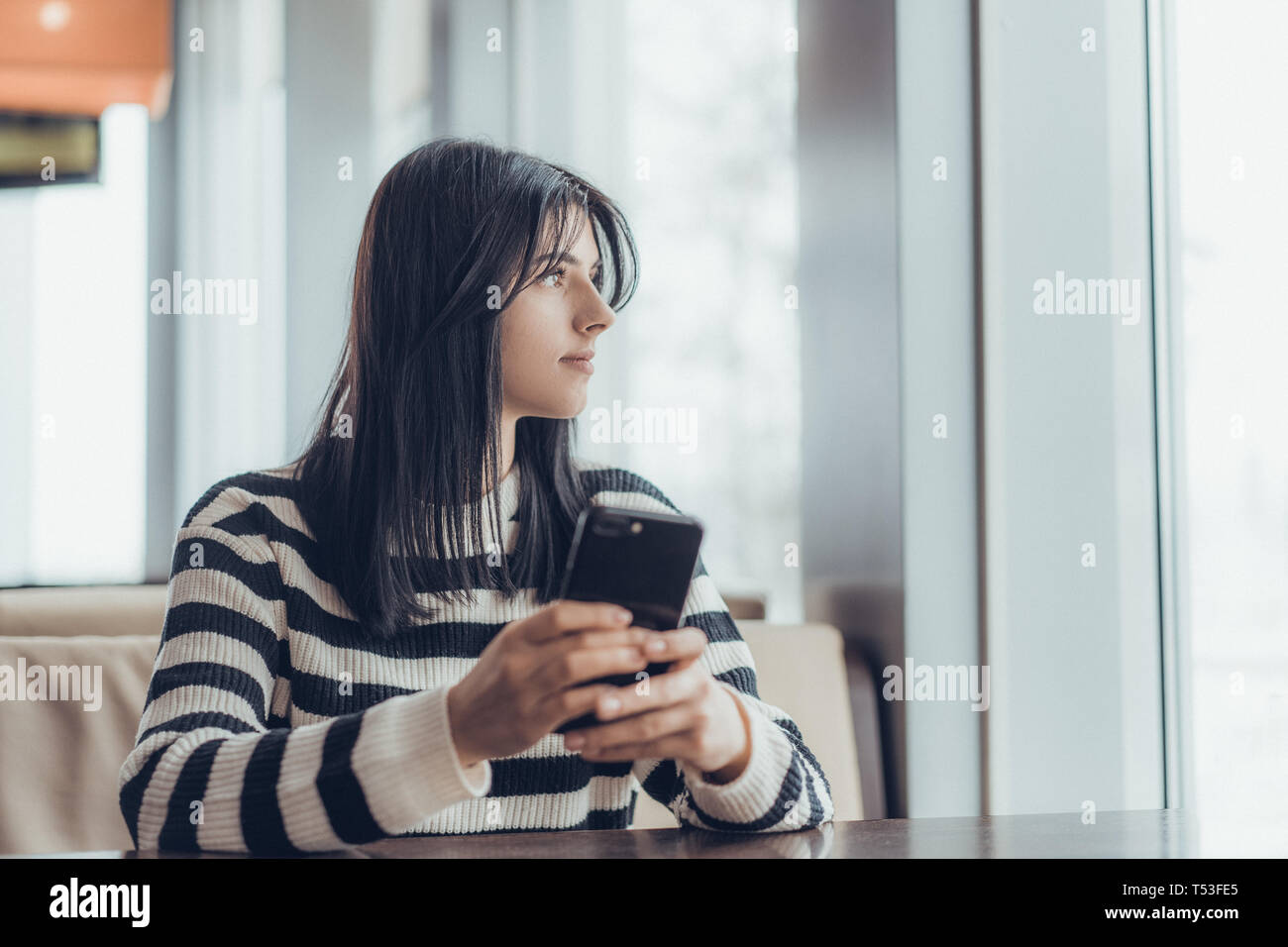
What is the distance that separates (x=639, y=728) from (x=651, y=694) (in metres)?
0.02

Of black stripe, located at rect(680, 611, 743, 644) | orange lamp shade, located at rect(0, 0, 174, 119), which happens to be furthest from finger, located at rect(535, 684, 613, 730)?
orange lamp shade, located at rect(0, 0, 174, 119)

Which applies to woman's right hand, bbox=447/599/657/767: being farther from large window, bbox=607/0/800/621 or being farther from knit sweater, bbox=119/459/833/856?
large window, bbox=607/0/800/621

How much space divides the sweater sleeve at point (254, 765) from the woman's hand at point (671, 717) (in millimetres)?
92

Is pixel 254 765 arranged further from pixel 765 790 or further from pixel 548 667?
pixel 765 790

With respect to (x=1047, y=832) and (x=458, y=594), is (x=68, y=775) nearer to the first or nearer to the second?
(x=458, y=594)

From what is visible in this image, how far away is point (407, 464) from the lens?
1.02 meters

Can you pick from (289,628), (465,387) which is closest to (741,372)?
(465,387)

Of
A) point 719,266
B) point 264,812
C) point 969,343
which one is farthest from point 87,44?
point 264,812

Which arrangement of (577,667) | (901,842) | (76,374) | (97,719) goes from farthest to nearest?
(76,374)
(97,719)
(901,842)
(577,667)

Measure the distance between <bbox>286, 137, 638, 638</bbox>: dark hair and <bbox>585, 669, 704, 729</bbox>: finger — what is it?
1.14 ft

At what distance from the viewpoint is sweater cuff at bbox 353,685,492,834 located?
2.23 ft

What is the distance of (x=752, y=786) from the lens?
79cm

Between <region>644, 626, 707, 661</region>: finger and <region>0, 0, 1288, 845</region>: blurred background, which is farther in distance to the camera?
<region>0, 0, 1288, 845</region>: blurred background
